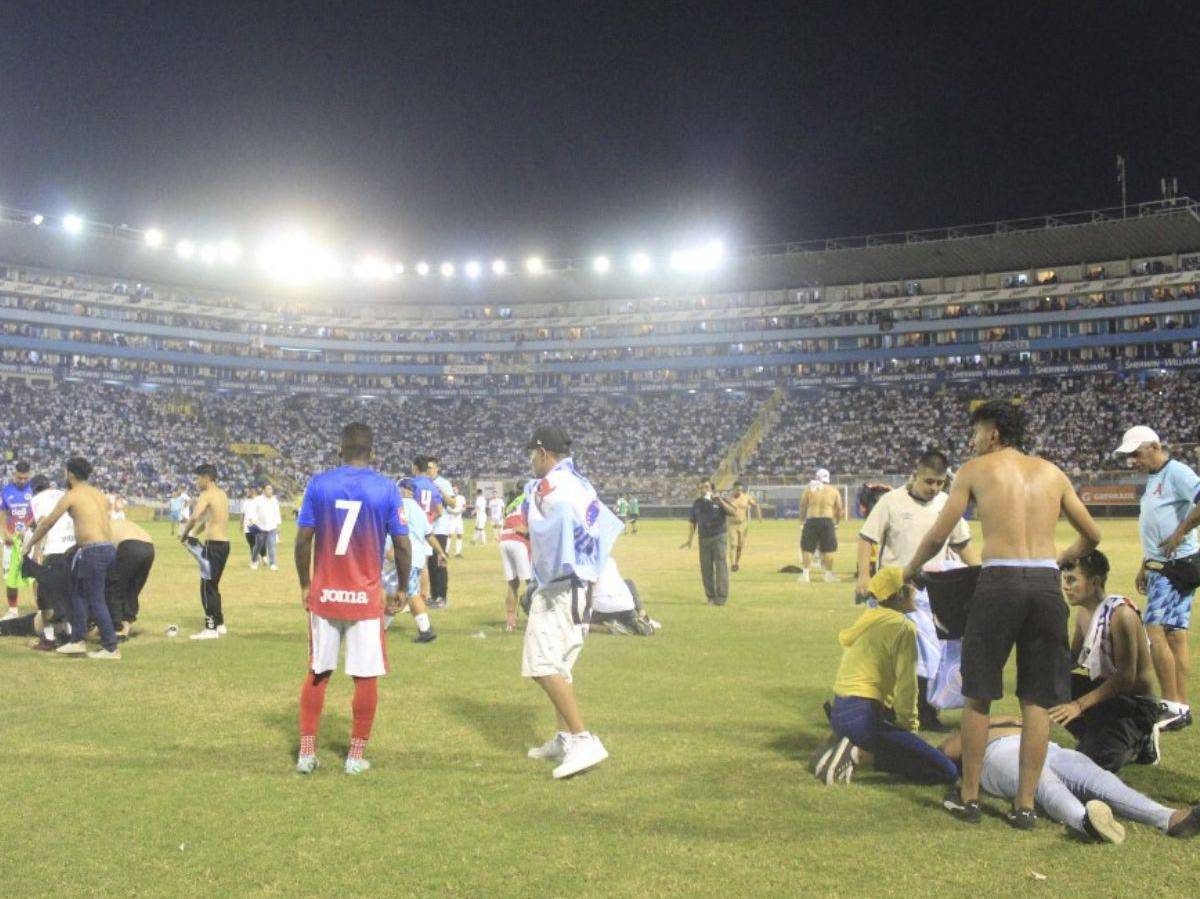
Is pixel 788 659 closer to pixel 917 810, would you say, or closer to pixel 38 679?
pixel 917 810

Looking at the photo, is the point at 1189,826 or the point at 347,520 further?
the point at 347,520

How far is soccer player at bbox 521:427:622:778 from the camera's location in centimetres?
627

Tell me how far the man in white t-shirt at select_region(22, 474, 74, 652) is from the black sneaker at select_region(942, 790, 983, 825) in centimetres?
924

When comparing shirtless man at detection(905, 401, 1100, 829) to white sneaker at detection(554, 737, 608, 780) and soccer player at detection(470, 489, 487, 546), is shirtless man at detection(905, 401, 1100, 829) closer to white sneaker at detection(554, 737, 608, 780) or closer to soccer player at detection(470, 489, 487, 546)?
white sneaker at detection(554, 737, 608, 780)

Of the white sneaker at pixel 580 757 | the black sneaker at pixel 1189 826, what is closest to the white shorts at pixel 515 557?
the white sneaker at pixel 580 757

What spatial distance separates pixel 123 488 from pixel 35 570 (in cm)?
5070

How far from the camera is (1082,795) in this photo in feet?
16.9

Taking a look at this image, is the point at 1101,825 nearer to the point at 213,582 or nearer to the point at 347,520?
the point at 347,520

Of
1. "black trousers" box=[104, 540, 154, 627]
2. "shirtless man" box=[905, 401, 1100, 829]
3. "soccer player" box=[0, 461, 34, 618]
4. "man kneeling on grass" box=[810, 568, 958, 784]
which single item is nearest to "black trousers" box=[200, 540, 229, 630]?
"black trousers" box=[104, 540, 154, 627]

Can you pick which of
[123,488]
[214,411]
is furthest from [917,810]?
[214,411]

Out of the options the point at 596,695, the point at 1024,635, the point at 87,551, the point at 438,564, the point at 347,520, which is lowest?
the point at 596,695

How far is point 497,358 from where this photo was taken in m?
83.6

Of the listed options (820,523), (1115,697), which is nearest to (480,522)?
(820,523)

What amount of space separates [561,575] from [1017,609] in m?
2.65
